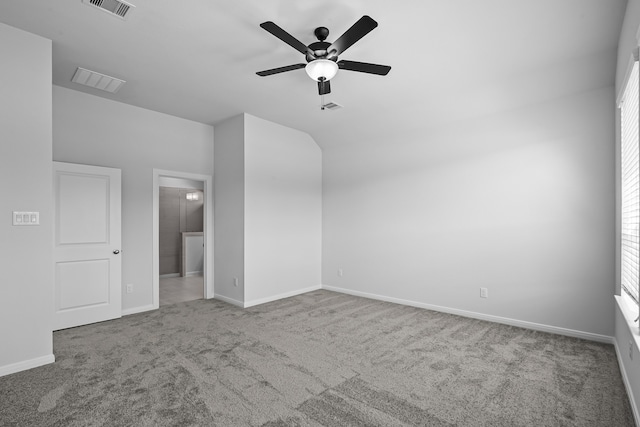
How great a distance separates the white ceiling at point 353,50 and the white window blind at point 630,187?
2.10 feet

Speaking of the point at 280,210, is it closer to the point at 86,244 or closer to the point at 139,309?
the point at 139,309

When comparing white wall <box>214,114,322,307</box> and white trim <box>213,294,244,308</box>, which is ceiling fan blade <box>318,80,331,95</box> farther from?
white trim <box>213,294,244,308</box>

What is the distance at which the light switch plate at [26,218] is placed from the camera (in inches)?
109

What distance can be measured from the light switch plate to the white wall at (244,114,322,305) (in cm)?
245

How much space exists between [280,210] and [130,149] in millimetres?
2370

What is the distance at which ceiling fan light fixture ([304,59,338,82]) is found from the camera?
8.79ft

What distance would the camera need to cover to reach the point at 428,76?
3.58 metres

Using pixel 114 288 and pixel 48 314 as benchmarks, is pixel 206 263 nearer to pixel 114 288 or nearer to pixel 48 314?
pixel 114 288

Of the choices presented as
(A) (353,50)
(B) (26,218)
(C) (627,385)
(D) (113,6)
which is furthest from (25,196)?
(C) (627,385)

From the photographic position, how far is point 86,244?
13.2 feet

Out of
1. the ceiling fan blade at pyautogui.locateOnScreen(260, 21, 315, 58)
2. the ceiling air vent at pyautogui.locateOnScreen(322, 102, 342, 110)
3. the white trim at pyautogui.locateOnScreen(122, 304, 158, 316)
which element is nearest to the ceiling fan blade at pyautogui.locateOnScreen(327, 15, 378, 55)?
the ceiling fan blade at pyautogui.locateOnScreen(260, 21, 315, 58)

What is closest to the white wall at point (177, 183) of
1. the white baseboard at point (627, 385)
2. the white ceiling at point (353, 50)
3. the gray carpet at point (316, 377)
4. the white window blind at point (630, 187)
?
the white ceiling at point (353, 50)

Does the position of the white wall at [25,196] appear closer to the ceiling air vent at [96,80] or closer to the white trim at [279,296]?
the ceiling air vent at [96,80]

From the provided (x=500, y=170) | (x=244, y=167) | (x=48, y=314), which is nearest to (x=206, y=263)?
(x=244, y=167)
